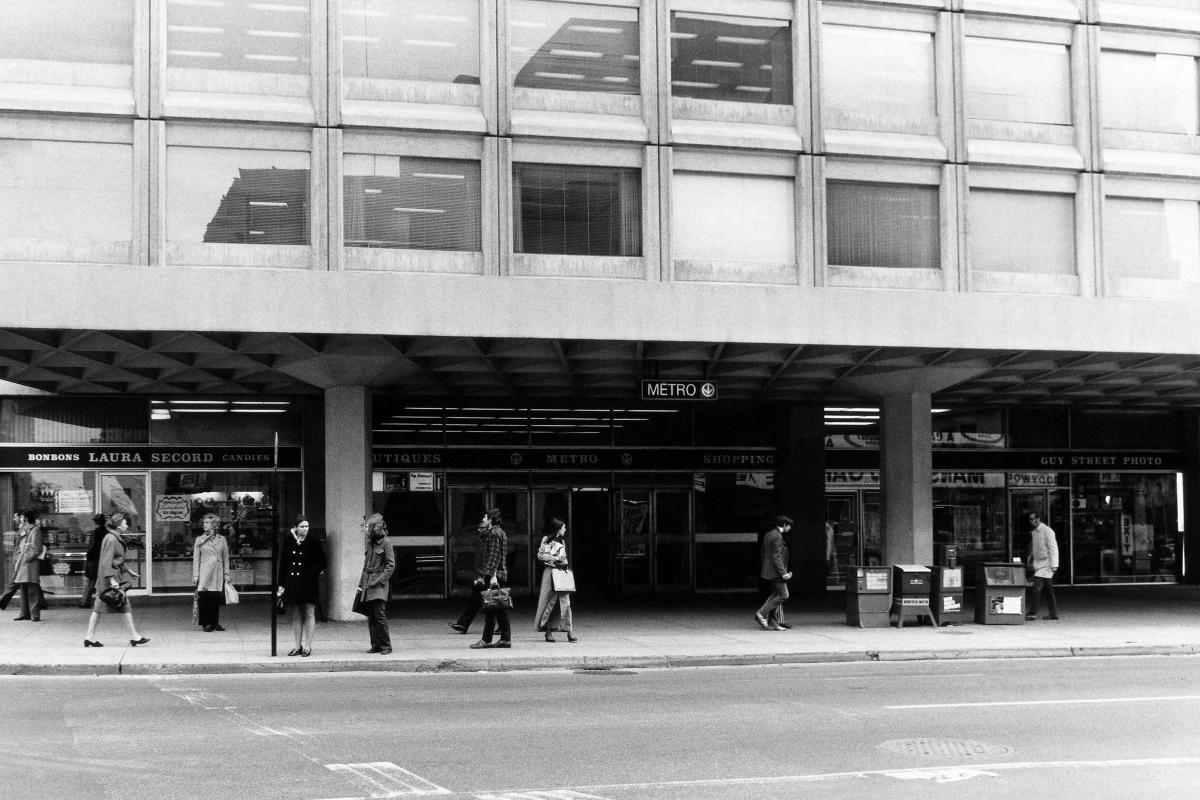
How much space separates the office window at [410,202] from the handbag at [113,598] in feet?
18.8

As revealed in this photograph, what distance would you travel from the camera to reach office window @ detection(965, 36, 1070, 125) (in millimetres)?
20562

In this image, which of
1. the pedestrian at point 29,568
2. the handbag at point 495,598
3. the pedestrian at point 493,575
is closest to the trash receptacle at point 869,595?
the pedestrian at point 493,575

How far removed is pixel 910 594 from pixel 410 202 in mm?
9773

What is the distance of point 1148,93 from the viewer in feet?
69.8

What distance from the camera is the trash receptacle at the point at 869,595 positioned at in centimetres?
1959

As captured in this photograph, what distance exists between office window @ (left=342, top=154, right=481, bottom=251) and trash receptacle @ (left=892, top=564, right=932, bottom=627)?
27.5 ft

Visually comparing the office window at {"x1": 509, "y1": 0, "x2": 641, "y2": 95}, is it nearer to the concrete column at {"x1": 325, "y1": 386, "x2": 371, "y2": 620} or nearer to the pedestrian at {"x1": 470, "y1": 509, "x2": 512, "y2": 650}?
the concrete column at {"x1": 325, "y1": 386, "x2": 371, "y2": 620}

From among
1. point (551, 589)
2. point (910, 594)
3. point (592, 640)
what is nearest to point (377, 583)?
point (551, 589)

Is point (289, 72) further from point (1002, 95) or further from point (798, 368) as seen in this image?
point (1002, 95)

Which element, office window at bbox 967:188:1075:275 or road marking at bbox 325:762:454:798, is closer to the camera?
road marking at bbox 325:762:454:798

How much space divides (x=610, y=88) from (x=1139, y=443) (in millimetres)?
16194

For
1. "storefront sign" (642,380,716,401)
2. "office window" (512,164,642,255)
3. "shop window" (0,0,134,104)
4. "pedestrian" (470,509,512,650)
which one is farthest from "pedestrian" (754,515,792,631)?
"shop window" (0,0,134,104)

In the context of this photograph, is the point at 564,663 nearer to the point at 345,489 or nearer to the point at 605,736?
the point at 605,736

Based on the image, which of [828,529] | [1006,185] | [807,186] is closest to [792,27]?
[807,186]
